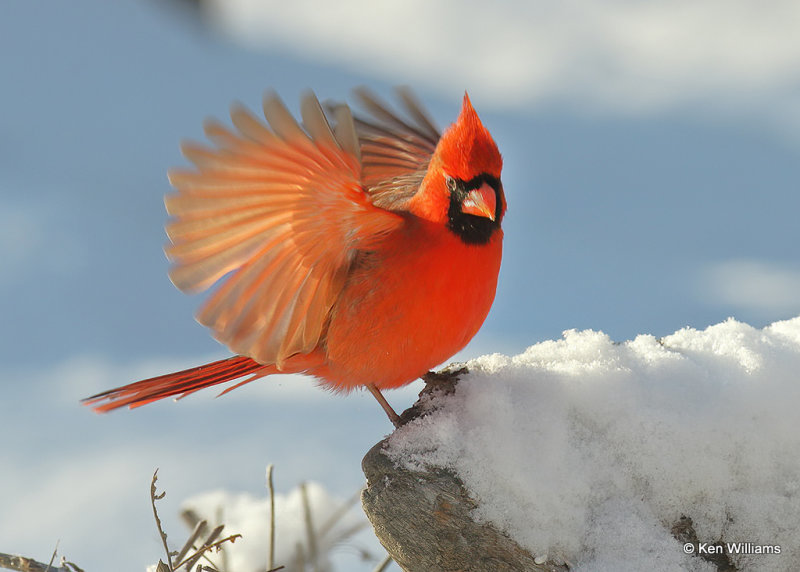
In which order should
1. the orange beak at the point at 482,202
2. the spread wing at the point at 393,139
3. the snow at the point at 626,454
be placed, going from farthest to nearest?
the spread wing at the point at 393,139 < the orange beak at the point at 482,202 < the snow at the point at 626,454

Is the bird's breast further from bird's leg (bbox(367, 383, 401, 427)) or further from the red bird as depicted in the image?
bird's leg (bbox(367, 383, 401, 427))

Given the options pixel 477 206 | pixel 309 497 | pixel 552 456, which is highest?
pixel 477 206

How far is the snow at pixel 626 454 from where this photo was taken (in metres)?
1.75

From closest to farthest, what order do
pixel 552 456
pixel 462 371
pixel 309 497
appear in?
pixel 552 456
pixel 462 371
pixel 309 497

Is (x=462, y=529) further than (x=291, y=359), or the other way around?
(x=291, y=359)

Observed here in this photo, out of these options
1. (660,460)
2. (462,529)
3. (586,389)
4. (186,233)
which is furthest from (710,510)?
(186,233)

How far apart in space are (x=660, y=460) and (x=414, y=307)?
687 millimetres

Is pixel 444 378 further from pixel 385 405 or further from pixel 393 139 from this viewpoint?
pixel 393 139

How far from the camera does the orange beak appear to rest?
6.11 feet

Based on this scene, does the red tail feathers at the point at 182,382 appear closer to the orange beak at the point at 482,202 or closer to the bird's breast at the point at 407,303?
the bird's breast at the point at 407,303

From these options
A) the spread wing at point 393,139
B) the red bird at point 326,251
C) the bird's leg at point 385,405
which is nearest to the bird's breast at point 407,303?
the red bird at point 326,251

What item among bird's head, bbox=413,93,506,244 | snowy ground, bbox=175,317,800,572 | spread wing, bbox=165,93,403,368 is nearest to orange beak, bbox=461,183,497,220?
bird's head, bbox=413,93,506,244

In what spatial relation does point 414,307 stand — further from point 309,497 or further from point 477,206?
point 309,497

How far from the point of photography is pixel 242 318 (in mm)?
1754
